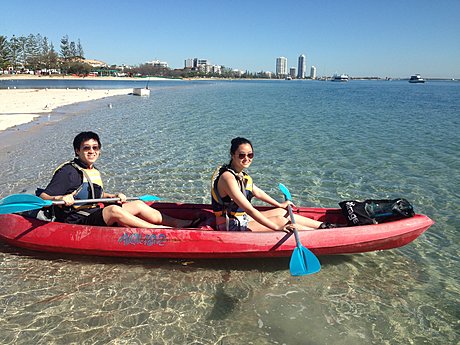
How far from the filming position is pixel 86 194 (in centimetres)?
462

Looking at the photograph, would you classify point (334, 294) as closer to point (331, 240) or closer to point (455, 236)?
point (331, 240)

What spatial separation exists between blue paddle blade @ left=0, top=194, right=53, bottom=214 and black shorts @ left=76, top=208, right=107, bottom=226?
0.55 meters

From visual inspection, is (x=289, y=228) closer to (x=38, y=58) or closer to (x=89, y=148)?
(x=89, y=148)

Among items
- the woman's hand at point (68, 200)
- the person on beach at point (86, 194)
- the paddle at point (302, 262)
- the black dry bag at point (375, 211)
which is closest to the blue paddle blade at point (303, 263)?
the paddle at point (302, 262)

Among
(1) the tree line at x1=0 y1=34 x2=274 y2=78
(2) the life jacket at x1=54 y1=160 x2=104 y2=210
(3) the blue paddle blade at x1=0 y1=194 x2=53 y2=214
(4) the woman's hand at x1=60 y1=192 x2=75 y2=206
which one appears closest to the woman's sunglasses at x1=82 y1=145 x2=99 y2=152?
(2) the life jacket at x1=54 y1=160 x2=104 y2=210

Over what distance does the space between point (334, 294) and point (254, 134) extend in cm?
1149

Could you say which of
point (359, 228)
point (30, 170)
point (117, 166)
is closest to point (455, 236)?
point (359, 228)

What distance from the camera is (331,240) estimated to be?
14.7 ft

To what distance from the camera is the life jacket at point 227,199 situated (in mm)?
4504

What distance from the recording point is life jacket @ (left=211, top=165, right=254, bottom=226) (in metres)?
4.50

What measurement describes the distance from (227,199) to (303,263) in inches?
46.9

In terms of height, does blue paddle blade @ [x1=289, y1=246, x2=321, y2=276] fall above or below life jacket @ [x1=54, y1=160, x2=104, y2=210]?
below

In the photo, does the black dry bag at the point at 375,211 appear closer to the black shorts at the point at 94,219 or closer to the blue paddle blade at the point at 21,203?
the black shorts at the point at 94,219

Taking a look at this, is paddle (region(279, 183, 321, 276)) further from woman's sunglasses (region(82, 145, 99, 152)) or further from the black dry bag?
woman's sunglasses (region(82, 145, 99, 152))
